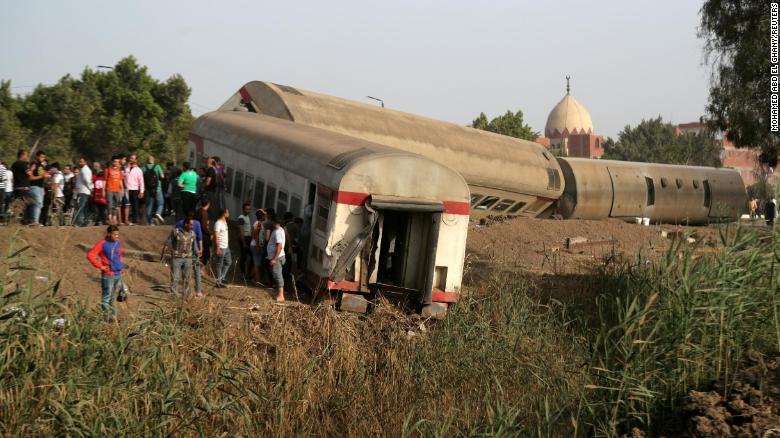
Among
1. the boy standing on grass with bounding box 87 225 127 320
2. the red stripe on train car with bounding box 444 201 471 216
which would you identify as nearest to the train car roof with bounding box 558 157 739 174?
the red stripe on train car with bounding box 444 201 471 216

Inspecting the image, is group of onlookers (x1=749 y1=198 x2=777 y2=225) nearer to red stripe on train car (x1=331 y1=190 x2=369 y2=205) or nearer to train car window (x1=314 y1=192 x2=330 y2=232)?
red stripe on train car (x1=331 y1=190 x2=369 y2=205)

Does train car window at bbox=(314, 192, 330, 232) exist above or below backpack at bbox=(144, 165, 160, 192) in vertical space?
below

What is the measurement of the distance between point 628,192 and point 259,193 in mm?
17447

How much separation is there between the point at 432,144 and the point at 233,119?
6114mm

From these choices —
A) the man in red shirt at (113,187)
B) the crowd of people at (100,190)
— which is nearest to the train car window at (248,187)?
the crowd of people at (100,190)

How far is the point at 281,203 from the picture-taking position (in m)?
18.3

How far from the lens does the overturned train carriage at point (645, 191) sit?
31.8m

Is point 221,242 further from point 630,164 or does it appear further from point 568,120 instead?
point 568,120

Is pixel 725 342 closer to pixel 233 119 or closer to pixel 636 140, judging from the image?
pixel 233 119

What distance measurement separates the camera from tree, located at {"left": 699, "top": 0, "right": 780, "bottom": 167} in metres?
19.0

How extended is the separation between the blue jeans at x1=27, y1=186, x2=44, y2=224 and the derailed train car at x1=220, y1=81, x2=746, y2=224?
21.9ft

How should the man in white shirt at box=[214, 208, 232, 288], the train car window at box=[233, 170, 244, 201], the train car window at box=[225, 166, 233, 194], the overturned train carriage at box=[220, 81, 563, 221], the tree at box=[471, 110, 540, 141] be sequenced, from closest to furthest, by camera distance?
1. the man in white shirt at box=[214, 208, 232, 288]
2. the train car window at box=[233, 170, 244, 201]
3. the train car window at box=[225, 166, 233, 194]
4. the overturned train carriage at box=[220, 81, 563, 221]
5. the tree at box=[471, 110, 540, 141]

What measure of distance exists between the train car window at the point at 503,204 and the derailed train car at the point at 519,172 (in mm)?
35

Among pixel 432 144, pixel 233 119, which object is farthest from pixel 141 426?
pixel 432 144
